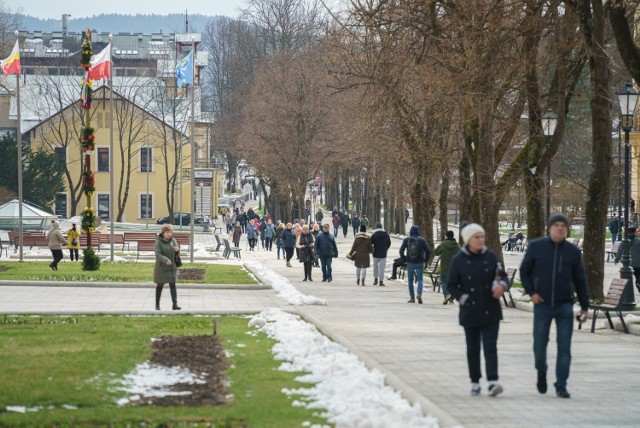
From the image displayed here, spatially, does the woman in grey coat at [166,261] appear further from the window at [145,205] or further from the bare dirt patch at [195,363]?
the window at [145,205]

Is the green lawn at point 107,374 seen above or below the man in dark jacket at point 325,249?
below

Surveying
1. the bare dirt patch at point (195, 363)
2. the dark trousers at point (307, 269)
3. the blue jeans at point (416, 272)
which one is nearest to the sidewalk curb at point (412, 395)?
the bare dirt patch at point (195, 363)

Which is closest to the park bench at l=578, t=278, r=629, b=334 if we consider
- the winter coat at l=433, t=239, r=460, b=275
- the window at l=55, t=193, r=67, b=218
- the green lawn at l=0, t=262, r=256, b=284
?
the winter coat at l=433, t=239, r=460, b=275

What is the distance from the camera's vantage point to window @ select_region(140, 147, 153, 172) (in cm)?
10575

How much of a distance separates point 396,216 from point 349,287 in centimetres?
5211

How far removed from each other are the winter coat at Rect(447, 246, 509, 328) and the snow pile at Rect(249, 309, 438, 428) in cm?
103

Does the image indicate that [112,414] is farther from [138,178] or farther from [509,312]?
[138,178]

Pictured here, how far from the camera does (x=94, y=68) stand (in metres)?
41.1

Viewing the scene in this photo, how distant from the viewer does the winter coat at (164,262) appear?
23766mm

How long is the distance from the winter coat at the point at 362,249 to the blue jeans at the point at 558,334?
75.7 feet

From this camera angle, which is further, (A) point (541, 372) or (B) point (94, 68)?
(B) point (94, 68)

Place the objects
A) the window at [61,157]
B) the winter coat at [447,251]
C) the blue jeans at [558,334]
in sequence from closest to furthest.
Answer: the blue jeans at [558,334], the winter coat at [447,251], the window at [61,157]

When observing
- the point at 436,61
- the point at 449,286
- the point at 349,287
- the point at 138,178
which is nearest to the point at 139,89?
the point at 138,178

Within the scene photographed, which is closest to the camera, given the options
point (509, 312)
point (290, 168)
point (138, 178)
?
point (509, 312)
